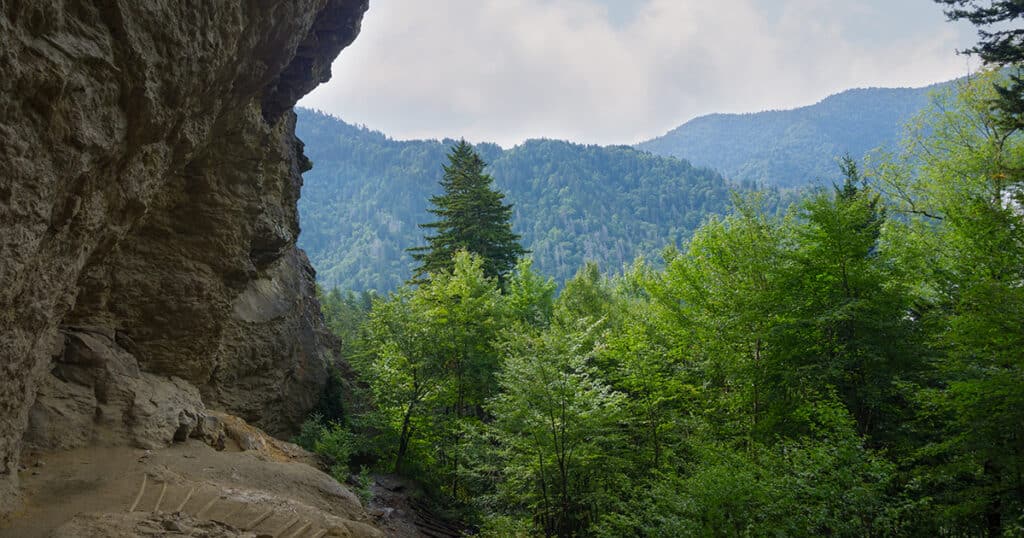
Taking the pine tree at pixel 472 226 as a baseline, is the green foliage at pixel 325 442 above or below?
below

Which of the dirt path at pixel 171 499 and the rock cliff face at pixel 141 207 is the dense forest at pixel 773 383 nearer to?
the rock cliff face at pixel 141 207

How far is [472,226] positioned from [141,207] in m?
22.3

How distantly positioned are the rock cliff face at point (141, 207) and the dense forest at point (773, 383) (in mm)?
5827

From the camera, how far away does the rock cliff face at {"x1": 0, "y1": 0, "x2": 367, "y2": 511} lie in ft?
16.6

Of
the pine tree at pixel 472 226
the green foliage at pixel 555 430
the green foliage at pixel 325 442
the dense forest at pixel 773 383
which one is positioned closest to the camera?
the dense forest at pixel 773 383

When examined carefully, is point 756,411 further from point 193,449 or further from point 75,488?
point 75,488

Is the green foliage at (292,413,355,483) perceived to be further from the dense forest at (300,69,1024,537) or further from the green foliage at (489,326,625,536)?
the green foliage at (489,326,625,536)

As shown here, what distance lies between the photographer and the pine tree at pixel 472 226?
2994cm

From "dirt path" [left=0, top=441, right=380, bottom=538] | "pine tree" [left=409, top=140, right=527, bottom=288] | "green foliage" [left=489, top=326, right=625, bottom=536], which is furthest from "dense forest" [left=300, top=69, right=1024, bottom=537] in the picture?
"pine tree" [left=409, top=140, right=527, bottom=288]

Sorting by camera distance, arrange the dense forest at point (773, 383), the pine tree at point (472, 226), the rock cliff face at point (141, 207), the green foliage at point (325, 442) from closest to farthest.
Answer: the rock cliff face at point (141, 207), the dense forest at point (773, 383), the green foliage at point (325, 442), the pine tree at point (472, 226)

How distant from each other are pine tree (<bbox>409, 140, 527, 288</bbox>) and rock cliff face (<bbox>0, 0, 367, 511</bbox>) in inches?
543

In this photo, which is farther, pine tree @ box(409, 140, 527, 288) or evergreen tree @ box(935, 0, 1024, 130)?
pine tree @ box(409, 140, 527, 288)

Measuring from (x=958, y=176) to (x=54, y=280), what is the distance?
24.6m

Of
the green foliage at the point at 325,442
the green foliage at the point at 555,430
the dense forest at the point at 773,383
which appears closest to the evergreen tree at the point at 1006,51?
the dense forest at the point at 773,383
